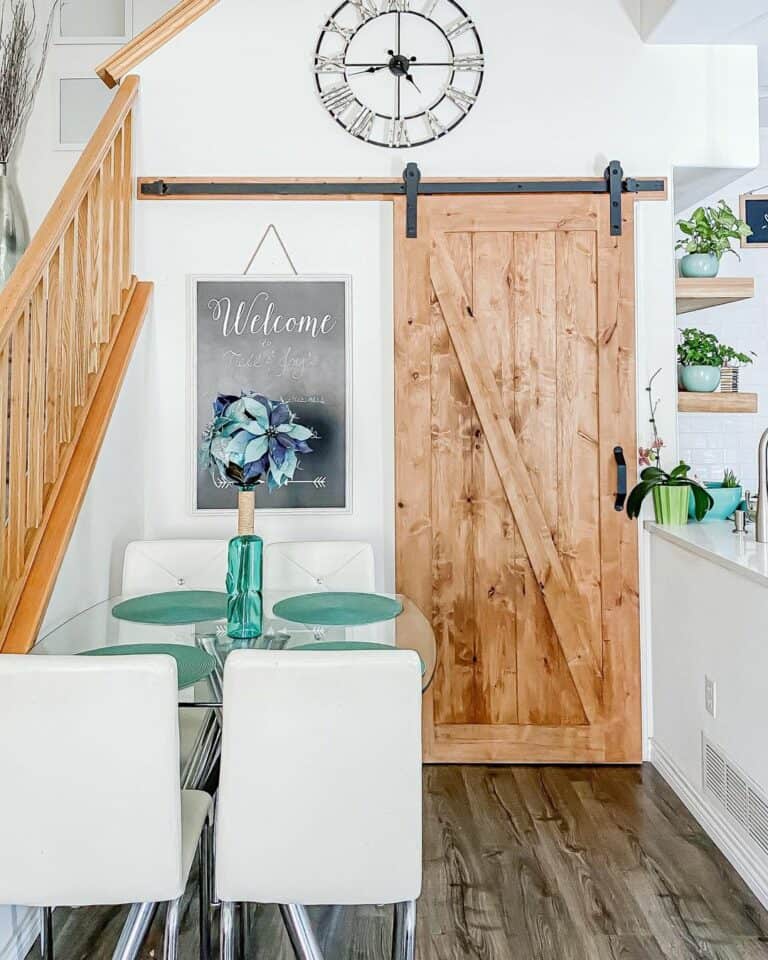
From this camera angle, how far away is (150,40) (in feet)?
10.2

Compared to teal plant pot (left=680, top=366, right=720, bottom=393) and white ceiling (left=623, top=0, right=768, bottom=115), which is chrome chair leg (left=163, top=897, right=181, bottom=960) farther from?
white ceiling (left=623, top=0, right=768, bottom=115)

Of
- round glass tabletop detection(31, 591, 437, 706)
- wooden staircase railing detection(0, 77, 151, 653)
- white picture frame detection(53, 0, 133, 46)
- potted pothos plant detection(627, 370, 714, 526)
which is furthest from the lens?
white picture frame detection(53, 0, 133, 46)

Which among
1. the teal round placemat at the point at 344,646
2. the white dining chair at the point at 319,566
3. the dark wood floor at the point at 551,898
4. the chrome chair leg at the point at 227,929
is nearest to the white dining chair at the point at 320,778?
the chrome chair leg at the point at 227,929

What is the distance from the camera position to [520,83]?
3.17 meters

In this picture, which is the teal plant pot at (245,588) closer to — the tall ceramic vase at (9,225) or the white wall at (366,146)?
the white wall at (366,146)

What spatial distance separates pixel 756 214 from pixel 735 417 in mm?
1024

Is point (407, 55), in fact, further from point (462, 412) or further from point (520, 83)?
point (462, 412)

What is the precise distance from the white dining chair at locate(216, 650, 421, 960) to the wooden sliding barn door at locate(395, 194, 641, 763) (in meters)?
1.73

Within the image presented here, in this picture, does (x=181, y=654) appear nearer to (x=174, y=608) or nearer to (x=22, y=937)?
(x=174, y=608)

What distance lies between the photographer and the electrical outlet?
98.7 inches

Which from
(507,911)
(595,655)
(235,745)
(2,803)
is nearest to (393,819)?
(235,745)

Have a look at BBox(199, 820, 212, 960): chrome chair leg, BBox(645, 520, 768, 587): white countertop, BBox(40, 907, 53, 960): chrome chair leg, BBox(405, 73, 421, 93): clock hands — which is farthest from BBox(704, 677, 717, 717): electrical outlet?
BBox(405, 73, 421, 93): clock hands

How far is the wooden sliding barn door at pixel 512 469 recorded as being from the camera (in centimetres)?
312

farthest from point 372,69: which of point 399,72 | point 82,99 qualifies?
point 82,99
